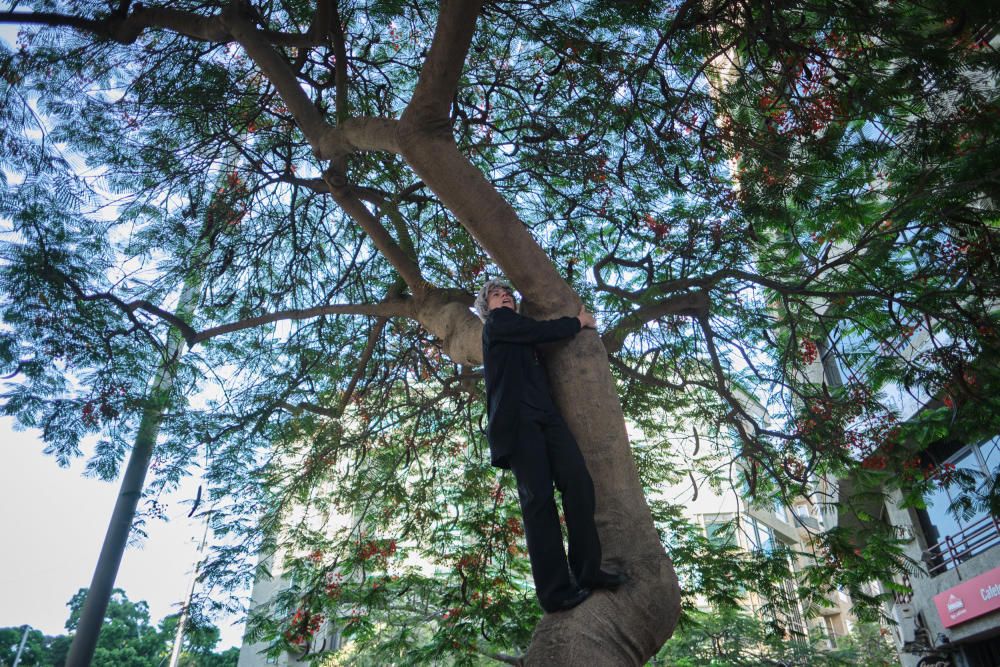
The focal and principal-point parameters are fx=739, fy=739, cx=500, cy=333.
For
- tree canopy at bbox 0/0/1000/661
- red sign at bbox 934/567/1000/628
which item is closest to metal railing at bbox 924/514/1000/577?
red sign at bbox 934/567/1000/628

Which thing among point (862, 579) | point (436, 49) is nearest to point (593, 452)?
point (436, 49)

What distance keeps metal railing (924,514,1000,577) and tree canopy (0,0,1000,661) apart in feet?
17.5

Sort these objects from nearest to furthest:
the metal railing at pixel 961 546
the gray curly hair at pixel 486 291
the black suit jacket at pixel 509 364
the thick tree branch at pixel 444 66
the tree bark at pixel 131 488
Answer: the black suit jacket at pixel 509 364 → the thick tree branch at pixel 444 66 → the gray curly hair at pixel 486 291 → the tree bark at pixel 131 488 → the metal railing at pixel 961 546

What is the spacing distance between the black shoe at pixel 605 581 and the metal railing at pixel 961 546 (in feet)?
36.6

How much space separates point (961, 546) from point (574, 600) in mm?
13011

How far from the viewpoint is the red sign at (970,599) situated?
429 inches

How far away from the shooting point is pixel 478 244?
5250 mm

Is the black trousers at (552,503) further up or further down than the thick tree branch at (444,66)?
→ further down

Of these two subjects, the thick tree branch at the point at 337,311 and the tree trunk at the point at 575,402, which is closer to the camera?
the tree trunk at the point at 575,402

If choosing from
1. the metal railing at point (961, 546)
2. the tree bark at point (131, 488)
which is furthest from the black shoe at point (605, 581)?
the metal railing at point (961, 546)

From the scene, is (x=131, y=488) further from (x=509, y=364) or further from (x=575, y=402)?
(x=575, y=402)

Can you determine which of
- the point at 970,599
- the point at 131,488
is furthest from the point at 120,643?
the point at 970,599

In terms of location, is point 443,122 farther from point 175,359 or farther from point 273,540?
point 273,540

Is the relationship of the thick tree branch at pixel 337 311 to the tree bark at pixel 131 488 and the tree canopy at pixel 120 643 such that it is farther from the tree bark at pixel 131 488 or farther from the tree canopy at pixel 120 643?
the tree canopy at pixel 120 643
